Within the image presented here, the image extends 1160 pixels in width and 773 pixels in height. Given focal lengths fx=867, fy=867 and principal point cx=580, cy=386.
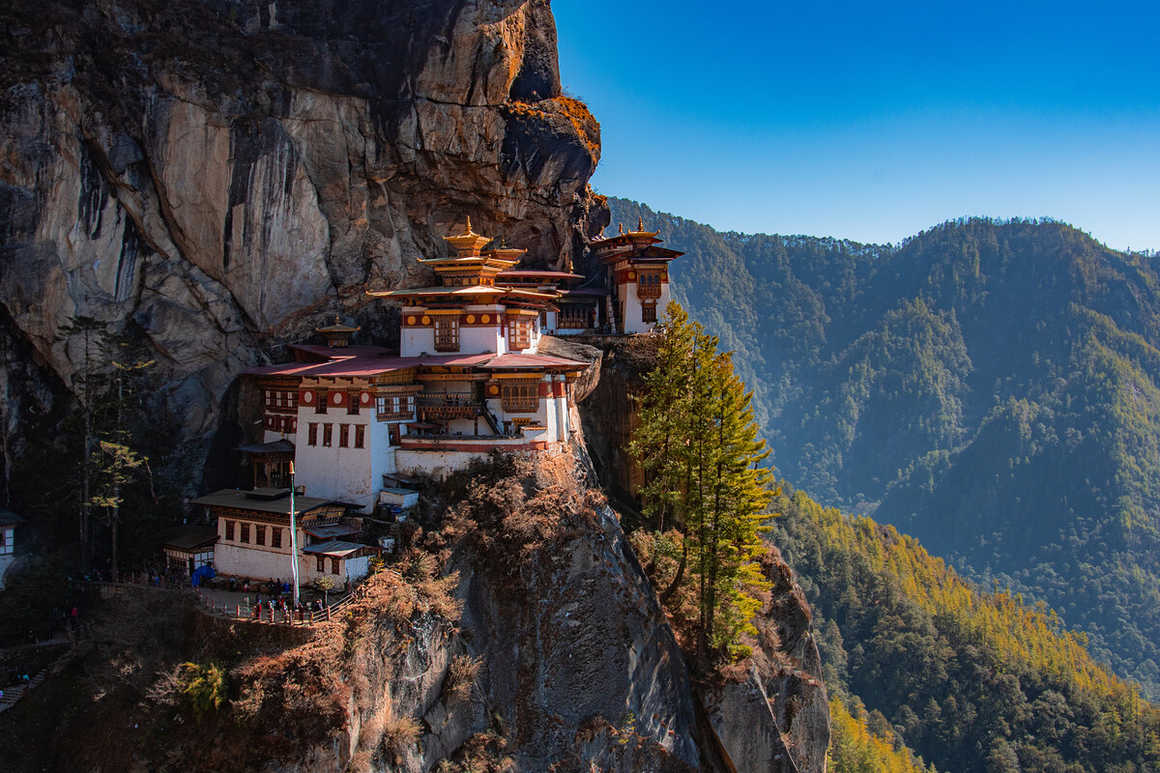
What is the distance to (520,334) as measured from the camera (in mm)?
41000

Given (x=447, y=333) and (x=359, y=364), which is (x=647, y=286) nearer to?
(x=447, y=333)

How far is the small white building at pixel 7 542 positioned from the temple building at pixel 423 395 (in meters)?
9.12

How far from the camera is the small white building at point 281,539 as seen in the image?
30.5 metres

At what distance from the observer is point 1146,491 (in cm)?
18112

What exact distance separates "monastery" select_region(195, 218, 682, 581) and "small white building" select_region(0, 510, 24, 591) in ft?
24.3

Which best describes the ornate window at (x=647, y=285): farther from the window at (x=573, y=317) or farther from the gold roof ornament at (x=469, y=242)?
the gold roof ornament at (x=469, y=242)

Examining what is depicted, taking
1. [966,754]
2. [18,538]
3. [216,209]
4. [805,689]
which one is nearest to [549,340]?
[216,209]

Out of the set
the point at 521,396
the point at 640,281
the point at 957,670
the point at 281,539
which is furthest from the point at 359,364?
the point at 957,670

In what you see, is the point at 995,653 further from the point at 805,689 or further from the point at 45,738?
the point at 45,738

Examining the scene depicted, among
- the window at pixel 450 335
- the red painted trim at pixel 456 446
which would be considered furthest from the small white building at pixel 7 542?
the window at pixel 450 335

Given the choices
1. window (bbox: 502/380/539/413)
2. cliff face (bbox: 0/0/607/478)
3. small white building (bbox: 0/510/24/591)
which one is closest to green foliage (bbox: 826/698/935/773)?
window (bbox: 502/380/539/413)

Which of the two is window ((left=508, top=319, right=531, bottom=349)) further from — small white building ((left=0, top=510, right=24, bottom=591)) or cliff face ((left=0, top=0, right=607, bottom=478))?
small white building ((left=0, top=510, right=24, bottom=591))

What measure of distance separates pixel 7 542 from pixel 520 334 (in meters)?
22.5

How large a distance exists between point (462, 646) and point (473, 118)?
→ 2830 cm
